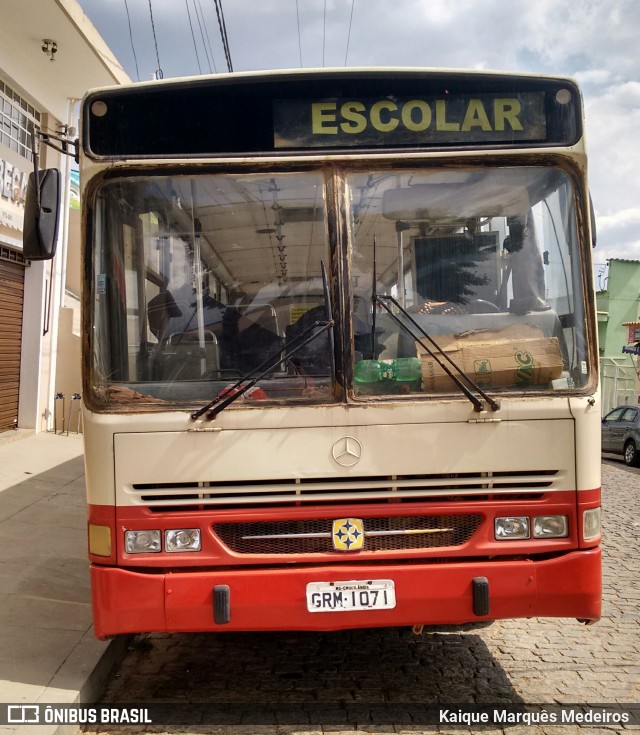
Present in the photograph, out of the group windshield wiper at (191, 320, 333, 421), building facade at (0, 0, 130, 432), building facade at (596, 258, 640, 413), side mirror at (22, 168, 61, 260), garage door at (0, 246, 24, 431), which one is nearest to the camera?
windshield wiper at (191, 320, 333, 421)

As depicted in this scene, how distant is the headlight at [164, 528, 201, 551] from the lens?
12.5ft

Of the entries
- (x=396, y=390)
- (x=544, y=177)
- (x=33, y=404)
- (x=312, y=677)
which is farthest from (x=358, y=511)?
(x=33, y=404)

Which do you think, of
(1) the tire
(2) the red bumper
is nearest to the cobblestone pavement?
(2) the red bumper

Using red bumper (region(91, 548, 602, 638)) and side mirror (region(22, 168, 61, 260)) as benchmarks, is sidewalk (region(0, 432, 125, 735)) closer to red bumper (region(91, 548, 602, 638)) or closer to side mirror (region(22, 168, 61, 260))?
red bumper (region(91, 548, 602, 638))

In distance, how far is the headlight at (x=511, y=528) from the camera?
385cm

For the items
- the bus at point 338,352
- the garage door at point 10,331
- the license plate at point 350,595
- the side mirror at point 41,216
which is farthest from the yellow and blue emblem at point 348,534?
the garage door at point 10,331

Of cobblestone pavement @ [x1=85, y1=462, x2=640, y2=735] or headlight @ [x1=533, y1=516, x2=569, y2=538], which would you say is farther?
cobblestone pavement @ [x1=85, y1=462, x2=640, y2=735]

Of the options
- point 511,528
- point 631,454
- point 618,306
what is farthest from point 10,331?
point 618,306

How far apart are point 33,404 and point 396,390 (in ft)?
35.6

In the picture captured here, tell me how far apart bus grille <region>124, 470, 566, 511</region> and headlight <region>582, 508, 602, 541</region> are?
19.1 inches

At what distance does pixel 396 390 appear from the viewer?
3898 millimetres

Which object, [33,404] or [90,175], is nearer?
[90,175]

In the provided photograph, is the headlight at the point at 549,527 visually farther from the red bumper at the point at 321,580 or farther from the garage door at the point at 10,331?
the garage door at the point at 10,331

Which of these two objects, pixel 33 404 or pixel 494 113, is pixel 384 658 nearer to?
pixel 494 113
